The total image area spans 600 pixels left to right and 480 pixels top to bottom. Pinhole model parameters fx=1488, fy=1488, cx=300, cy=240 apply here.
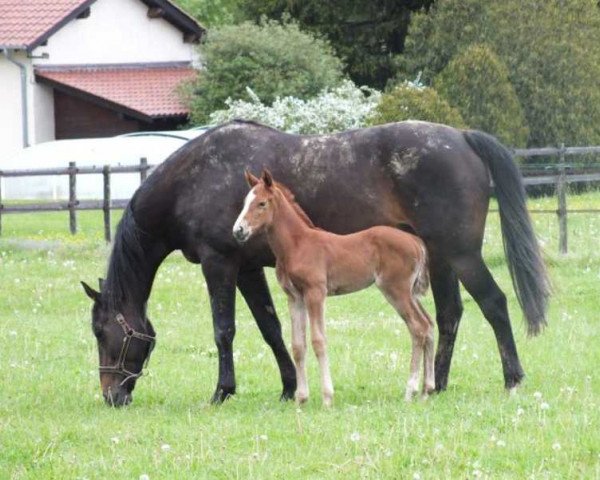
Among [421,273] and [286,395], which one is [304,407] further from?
[421,273]

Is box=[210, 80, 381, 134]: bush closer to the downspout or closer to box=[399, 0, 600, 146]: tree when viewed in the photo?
box=[399, 0, 600, 146]: tree

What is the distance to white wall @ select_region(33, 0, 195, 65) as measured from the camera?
4172 cm

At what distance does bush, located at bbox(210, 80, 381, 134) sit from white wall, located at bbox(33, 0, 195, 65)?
6.85m

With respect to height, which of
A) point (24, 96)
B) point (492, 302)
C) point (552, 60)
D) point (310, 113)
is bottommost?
point (24, 96)

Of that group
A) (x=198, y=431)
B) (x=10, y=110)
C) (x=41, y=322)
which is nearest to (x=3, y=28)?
(x=10, y=110)

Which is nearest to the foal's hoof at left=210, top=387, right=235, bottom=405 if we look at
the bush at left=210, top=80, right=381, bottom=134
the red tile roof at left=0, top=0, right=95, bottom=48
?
the bush at left=210, top=80, right=381, bottom=134

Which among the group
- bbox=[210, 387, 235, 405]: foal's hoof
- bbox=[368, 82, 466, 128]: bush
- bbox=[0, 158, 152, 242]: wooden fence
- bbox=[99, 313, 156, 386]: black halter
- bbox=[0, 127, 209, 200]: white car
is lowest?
bbox=[0, 127, 209, 200]: white car

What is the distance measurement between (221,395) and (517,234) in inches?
93.7

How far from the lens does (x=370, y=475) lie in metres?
7.40

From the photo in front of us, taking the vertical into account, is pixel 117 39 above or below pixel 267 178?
below

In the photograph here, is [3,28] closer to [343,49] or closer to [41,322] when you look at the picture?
[343,49]

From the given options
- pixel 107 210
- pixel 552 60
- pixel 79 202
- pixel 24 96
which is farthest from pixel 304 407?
pixel 24 96

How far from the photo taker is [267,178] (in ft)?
32.0

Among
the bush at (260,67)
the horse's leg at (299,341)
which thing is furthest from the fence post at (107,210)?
the horse's leg at (299,341)
